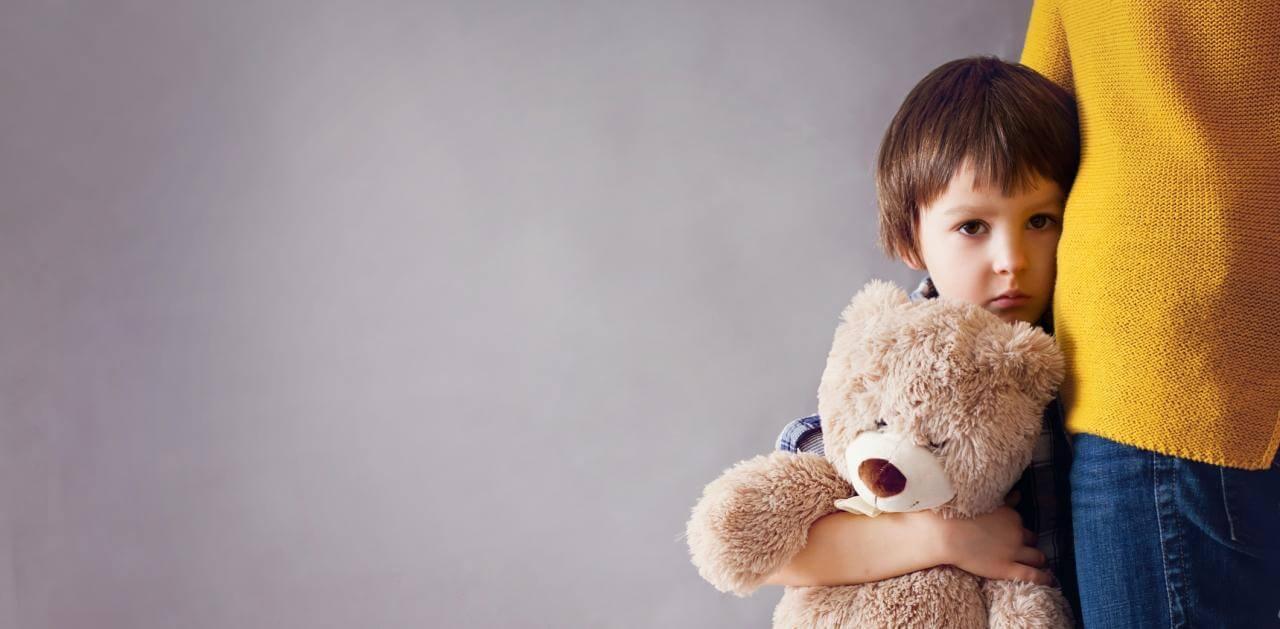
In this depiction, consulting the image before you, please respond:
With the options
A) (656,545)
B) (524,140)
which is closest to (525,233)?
(524,140)

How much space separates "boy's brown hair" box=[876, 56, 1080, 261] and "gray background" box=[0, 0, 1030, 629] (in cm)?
81

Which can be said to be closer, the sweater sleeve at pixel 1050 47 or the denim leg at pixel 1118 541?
the denim leg at pixel 1118 541

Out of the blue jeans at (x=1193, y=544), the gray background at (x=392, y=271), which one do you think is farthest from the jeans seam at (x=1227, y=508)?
the gray background at (x=392, y=271)

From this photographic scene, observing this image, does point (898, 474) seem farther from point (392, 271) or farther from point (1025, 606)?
point (392, 271)

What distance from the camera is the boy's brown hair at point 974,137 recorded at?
899mm

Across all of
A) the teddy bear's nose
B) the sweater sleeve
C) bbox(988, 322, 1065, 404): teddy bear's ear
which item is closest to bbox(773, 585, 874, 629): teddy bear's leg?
the teddy bear's nose

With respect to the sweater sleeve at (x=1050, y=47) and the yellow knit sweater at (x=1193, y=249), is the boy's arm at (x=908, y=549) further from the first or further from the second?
the sweater sleeve at (x=1050, y=47)

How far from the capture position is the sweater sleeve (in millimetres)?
967

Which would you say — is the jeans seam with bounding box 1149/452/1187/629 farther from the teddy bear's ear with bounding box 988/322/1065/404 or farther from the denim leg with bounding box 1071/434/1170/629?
the teddy bear's ear with bounding box 988/322/1065/404

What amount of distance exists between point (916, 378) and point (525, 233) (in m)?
1.20

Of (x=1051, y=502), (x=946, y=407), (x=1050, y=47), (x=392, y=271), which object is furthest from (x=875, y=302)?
(x=392, y=271)

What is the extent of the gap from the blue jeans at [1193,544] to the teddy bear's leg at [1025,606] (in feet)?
0.21

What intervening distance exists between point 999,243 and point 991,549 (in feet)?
0.91

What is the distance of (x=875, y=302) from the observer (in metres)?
0.86
